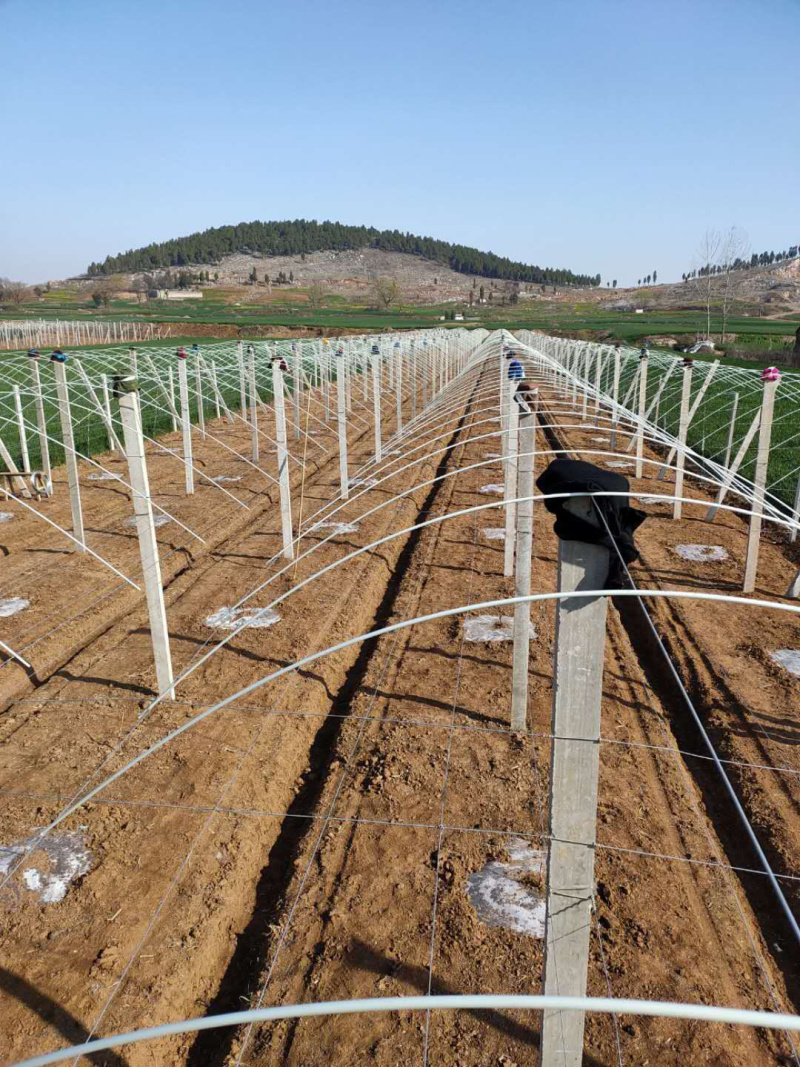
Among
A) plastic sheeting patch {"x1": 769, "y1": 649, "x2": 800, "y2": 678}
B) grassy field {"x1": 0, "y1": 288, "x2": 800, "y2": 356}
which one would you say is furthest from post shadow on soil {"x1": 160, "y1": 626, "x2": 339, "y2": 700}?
grassy field {"x1": 0, "y1": 288, "x2": 800, "y2": 356}

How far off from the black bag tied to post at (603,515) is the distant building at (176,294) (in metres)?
122

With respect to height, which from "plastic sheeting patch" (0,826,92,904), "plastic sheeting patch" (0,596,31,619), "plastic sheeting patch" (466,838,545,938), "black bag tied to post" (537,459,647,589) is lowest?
"plastic sheeting patch" (0,826,92,904)

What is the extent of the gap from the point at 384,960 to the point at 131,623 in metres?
5.10

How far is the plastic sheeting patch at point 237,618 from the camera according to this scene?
7.51 meters

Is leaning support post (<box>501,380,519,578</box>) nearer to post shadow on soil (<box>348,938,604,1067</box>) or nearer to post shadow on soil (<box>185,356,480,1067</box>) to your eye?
post shadow on soil (<box>185,356,480,1067</box>)

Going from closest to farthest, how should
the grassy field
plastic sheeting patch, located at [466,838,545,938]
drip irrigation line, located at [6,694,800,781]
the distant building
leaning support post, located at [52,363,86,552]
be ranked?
plastic sheeting patch, located at [466,838,545,938], drip irrigation line, located at [6,694,800,781], leaning support post, located at [52,363,86,552], the grassy field, the distant building

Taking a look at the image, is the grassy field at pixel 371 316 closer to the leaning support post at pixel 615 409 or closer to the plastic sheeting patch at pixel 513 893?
the leaning support post at pixel 615 409

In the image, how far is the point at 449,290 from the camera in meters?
156

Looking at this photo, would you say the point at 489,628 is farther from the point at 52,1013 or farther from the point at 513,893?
the point at 52,1013

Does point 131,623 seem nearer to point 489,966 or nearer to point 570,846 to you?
point 489,966

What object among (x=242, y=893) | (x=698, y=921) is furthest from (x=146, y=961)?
(x=698, y=921)

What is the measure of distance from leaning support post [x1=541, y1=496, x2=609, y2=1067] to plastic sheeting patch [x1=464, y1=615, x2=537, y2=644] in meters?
4.66

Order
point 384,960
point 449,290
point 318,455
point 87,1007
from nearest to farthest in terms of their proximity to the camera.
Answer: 1. point 87,1007
2. point 384,960
3. point 318,455
4. point 449,290

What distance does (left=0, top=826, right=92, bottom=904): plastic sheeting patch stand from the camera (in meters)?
4.23
